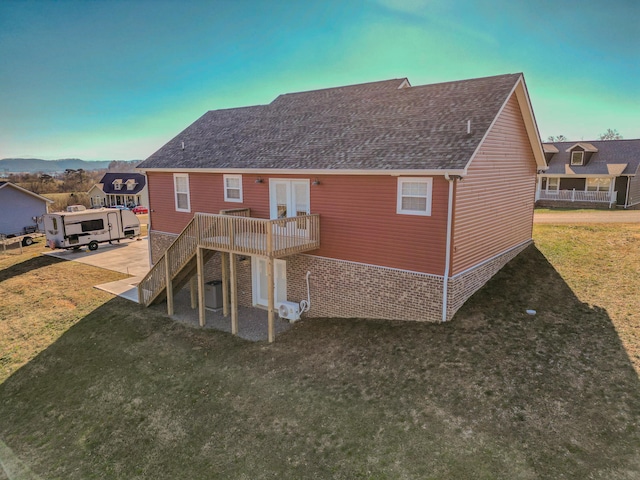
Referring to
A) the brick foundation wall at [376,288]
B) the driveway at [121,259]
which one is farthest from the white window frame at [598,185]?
the driveway at [121,259]

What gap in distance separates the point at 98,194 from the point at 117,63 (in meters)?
43.3

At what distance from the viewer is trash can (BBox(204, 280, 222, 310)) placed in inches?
688

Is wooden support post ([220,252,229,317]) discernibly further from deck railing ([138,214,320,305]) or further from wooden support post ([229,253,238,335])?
wooden support post ([229,253,238,335])

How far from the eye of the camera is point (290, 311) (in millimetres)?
15008

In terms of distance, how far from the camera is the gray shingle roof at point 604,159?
1350 inches

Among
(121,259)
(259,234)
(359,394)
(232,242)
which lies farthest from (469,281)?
(121,259)

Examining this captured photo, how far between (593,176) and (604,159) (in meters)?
2.90

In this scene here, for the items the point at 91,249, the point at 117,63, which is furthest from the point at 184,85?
the point at 91,249

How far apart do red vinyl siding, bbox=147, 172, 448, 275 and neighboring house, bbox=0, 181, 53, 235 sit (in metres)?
35.2

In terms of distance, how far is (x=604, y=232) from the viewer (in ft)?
65.4

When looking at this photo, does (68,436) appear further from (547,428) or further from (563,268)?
(563,268)

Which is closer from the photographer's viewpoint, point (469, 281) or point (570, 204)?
point (469, 281)

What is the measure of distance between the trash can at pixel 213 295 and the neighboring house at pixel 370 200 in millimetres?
682

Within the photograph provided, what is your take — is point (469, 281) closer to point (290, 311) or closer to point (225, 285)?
point (290, 311)
